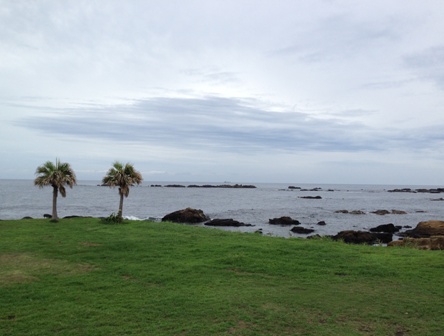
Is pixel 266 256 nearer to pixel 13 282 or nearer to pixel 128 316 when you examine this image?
pixel 128 316

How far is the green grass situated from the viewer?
9016mm

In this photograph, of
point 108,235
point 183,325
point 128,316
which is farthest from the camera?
point 108,235

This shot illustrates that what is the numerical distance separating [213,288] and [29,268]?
283 inches

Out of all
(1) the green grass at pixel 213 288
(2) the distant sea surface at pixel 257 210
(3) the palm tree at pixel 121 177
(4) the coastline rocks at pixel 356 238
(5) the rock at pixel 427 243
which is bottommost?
(2) the distant sea surface at pixel 257 210

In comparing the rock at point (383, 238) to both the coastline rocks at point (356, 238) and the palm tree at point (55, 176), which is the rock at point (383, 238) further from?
the palm tree at point (55, 176)

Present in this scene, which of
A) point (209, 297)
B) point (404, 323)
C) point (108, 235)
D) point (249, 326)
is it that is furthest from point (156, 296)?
point (108, 235)

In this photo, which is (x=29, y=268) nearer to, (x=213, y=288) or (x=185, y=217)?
(x=213, y=288)

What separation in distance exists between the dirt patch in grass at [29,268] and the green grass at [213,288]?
0.04m

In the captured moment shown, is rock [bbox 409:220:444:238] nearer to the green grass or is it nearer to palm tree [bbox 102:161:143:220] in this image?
the green grass

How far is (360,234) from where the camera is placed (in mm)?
35438

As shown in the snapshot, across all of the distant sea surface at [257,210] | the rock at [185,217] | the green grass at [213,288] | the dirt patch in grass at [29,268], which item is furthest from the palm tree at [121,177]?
the rock at [185,217]

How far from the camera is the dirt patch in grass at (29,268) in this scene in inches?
507

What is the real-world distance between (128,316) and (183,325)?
152 cm

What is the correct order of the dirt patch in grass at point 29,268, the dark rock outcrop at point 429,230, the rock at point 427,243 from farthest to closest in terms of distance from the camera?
the dark rock outcrop at point 429,230
the rock at point 427,243
the dirt patch in grass at point 29,268
